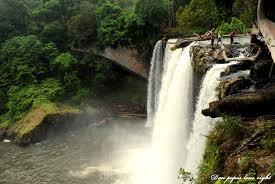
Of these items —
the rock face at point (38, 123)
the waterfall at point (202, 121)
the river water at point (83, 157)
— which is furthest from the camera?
the rock face at point (38, 123)

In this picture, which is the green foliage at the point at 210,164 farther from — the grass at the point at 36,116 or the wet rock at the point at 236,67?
the grass at the point at 36,116

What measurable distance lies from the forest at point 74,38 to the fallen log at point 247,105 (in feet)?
52.9

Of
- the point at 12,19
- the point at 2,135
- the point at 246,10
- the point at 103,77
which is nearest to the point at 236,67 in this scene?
the point at 246,10

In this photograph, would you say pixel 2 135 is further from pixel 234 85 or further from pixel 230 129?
pixel 230 129

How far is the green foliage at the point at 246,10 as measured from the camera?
18.3 meters

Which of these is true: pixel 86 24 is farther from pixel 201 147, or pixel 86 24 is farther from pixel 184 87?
pixel 201 147

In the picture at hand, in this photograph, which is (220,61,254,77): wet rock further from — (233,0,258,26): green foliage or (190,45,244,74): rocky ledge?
(233,0,258,26): green foliage

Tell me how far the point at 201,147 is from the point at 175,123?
257 inches

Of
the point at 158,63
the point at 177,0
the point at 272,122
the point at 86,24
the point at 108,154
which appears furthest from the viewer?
the point at 86,24

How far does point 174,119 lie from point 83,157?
6.31 metres

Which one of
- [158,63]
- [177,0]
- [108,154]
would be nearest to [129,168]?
[108,154]

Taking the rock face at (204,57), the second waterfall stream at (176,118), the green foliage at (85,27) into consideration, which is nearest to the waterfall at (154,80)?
the second waterfall stream at (176,118)

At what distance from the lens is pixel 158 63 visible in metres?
24.5

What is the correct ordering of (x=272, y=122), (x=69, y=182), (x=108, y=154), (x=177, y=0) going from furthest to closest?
(x=177, y=0) < (x=108, y=154) < (x=69, y=182) < (x=272, y=122)
